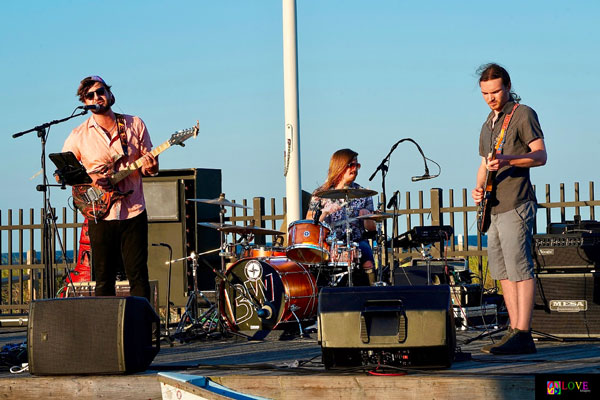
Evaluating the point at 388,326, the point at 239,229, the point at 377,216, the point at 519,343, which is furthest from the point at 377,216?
the point at 388,326

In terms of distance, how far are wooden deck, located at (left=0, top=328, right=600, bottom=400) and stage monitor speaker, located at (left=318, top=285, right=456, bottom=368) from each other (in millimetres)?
97

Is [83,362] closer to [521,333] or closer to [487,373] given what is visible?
[487,373]

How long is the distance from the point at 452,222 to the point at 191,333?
5.34 m

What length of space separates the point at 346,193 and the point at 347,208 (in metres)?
0.26

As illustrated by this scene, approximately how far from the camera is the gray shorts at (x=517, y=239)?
5852 millimetres

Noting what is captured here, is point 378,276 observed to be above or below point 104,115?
below

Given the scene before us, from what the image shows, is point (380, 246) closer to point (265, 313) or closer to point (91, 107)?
point (265, 313)

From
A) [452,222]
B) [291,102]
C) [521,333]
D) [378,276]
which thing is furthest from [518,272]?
[452,222]

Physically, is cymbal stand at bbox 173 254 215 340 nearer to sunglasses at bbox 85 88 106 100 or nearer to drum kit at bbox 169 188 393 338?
drum kit at bbox 169 188 393 338

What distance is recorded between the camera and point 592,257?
22.4 feet

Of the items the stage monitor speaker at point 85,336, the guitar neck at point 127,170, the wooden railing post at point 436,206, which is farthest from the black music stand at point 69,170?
the wooden railing post at point 436,206

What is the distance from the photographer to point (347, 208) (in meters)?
8.51

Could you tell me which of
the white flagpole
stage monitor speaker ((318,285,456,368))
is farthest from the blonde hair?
stage monitor speaker ((318,285,456,368))

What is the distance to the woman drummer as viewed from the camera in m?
8.60
